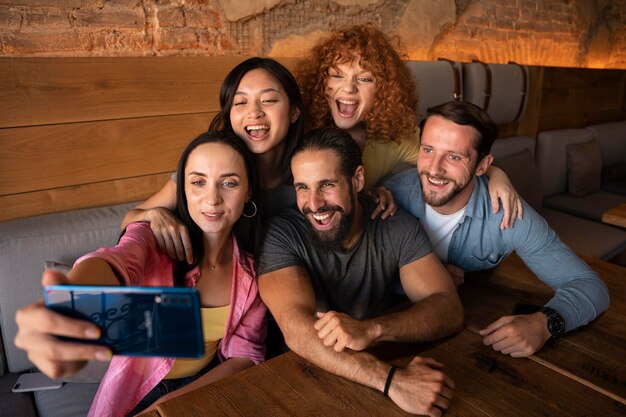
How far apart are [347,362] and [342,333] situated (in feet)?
0.23

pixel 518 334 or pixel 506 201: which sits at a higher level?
pixel 506 201

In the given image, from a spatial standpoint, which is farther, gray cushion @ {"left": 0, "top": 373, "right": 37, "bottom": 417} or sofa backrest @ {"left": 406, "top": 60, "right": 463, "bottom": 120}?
sofa backrest @ {"left": 406, "top": 60, "right": 463, "bottom": 120}

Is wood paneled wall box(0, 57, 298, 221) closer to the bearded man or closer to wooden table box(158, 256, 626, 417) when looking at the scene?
the bearded man

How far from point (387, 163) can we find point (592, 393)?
1378 millimetres

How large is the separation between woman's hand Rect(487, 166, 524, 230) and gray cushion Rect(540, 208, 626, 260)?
60.3 inches

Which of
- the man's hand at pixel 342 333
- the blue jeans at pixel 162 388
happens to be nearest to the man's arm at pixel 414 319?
the man's hand at pixel 342 333

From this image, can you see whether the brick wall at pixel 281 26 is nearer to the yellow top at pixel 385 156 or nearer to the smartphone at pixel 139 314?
the yellow top at pixel 385 156

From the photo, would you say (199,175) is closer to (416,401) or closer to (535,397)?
(416,401)

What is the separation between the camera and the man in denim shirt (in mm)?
1555

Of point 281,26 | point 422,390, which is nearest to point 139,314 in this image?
point 422,390

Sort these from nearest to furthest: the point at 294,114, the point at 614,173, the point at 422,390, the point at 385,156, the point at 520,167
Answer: the point at 422,390
the point at 294,114
the point at 385,156
the point at 520,167
the point at 614,173

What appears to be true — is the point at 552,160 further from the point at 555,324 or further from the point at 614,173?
the point at 555,324

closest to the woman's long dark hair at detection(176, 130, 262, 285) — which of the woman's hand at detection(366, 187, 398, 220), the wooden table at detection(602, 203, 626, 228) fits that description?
the woman's hand at detection(366, 187, 398, 220)

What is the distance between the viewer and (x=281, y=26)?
266cm
